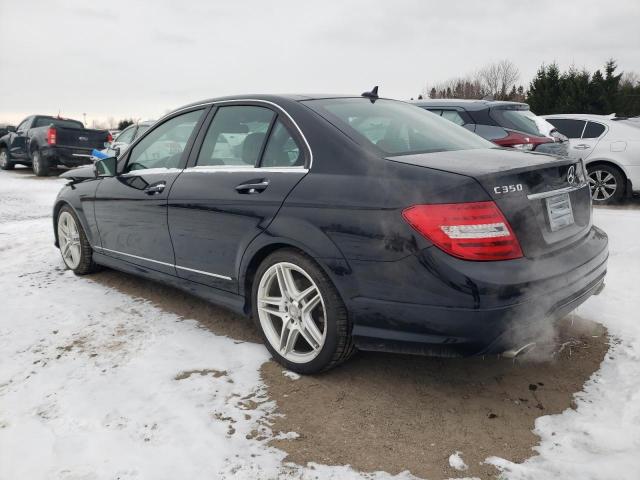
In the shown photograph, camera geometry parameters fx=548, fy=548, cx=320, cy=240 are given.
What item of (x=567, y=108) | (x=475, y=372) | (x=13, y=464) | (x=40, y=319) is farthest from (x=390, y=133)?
(x=567, y=108)

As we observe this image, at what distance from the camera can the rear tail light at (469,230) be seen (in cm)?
232

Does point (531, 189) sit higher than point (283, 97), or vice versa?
point (283, 97)

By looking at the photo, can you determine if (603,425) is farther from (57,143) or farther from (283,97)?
(57,143)

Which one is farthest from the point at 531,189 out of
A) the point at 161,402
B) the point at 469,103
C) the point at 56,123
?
the point at 56,123

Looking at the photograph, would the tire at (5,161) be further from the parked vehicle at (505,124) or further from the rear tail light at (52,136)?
the parked vehicle at (505,124)

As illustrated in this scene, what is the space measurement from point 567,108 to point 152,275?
31224 mm

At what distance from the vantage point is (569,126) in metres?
9.24

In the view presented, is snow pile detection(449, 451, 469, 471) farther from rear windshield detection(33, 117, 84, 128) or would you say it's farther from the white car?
rear windshield detection(33, 117, 84, 128)

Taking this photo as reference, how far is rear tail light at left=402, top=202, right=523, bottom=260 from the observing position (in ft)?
7.62

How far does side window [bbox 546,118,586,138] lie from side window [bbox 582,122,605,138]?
87 mm

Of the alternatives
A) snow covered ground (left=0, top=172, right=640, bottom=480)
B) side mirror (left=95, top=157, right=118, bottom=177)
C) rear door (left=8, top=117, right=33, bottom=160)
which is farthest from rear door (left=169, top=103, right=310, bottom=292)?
rear door (left=8, top=117, right=33, bottom=160)

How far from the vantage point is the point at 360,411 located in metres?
2.66

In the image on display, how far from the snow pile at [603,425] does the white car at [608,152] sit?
18.5 feet

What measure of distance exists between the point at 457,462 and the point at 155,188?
8.75 ft
